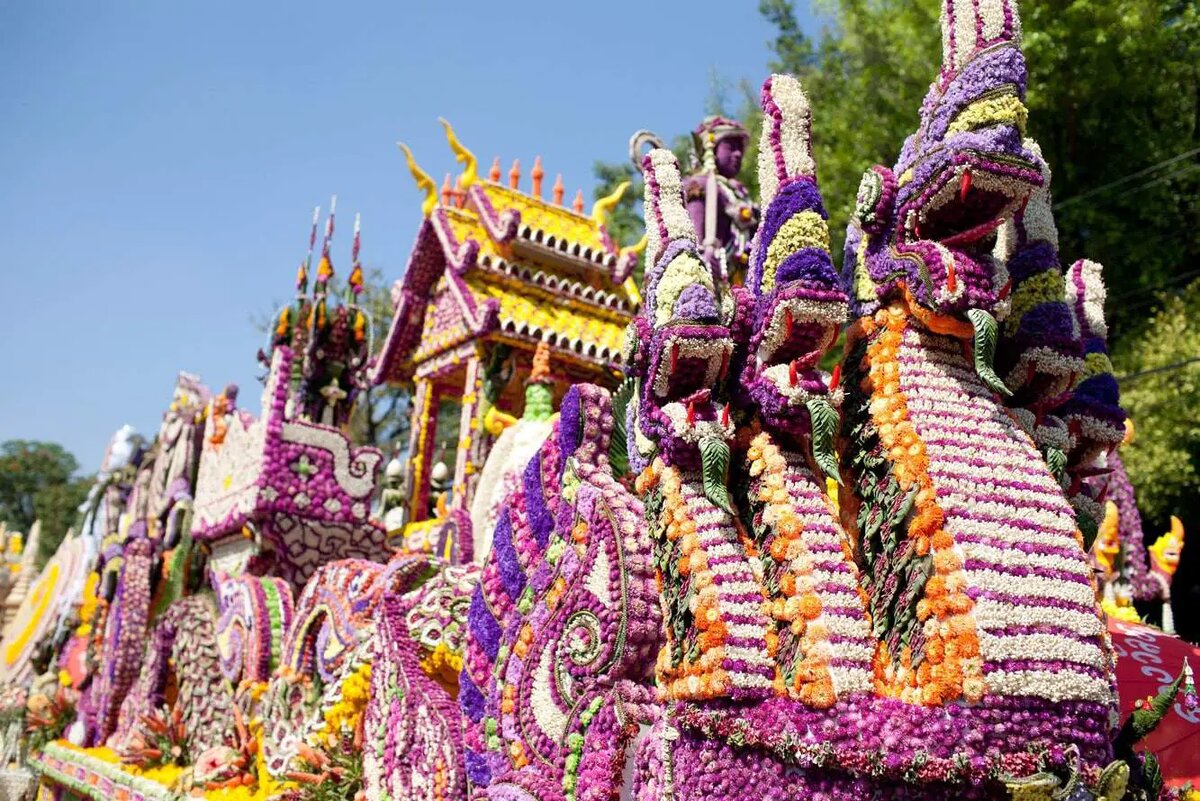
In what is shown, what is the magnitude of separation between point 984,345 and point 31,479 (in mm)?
40490

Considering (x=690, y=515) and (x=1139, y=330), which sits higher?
(x=1139, y=330)

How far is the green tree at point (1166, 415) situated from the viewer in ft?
35.8

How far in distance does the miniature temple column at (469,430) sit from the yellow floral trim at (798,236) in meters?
4.85

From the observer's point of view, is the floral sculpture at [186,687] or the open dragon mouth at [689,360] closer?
the open dragon mouth at [689,360]

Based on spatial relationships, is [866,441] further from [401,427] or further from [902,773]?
[401,427]

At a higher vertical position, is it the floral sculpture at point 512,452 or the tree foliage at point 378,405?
the tree foliage at point 378,405

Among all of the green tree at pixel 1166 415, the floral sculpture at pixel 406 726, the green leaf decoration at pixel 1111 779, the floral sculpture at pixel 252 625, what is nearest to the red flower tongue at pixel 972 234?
the green leaf decoration at pixel 1111 779

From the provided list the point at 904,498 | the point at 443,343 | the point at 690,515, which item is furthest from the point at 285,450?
the point at 904,498

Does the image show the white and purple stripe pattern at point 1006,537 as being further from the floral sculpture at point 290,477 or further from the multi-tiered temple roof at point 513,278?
the multi-tiered temple roof at point 513,278

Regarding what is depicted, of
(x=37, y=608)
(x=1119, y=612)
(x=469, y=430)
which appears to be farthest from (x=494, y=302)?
(x=37, y=608)

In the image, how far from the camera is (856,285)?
341cm

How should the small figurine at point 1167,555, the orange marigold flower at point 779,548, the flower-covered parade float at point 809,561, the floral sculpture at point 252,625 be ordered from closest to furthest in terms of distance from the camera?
the flower-covered parade float at point 809,561, the orange marigold flower at point 779,548, the floral sculpture at point 252,625, the small figurine at point 1167,555

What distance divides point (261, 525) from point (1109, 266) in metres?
10.8

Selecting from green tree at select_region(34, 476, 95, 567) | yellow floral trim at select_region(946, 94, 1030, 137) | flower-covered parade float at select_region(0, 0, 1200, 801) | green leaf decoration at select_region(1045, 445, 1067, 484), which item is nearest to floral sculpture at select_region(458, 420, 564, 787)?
flower-covered parade float at select_region(0, 0, 1200, 801)
